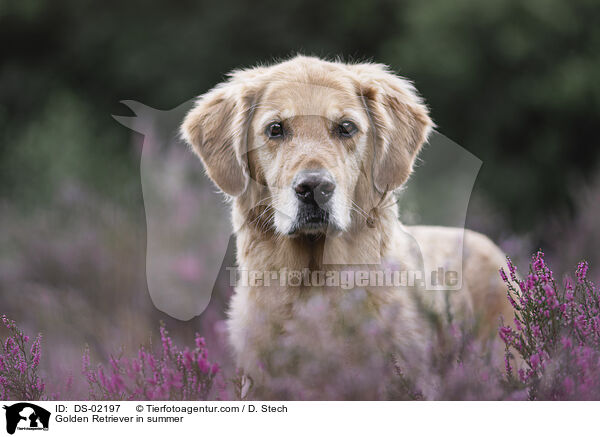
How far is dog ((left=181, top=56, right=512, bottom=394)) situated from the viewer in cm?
278

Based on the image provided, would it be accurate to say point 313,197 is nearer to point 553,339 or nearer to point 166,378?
point 166,378

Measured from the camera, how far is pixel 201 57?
3.94 m

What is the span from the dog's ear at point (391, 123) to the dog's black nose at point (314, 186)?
370mm

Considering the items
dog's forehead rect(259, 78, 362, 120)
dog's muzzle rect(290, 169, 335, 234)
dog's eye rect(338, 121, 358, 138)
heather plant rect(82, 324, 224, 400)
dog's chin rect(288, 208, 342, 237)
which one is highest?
dog's forehead rect(259, 78, 362, 120)

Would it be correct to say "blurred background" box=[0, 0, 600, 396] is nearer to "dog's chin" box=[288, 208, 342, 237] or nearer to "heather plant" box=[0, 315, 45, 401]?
"heather plant" box=[0, 315, 45, 401]

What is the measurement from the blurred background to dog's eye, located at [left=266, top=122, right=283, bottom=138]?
0.76m

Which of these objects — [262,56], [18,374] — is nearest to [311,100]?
[262,56]

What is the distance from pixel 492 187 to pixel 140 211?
2321 millimetres

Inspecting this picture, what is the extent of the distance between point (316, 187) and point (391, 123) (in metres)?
A: 0.64

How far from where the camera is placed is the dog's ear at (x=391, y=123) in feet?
9.75

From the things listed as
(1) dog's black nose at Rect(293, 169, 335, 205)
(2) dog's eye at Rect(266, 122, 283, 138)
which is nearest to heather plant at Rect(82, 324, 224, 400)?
(1) dog's black nose at Rect(293, 169, 335, 205)

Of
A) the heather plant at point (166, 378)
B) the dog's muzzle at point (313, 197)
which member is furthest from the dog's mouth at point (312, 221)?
the heather plant at point (166, 378)
